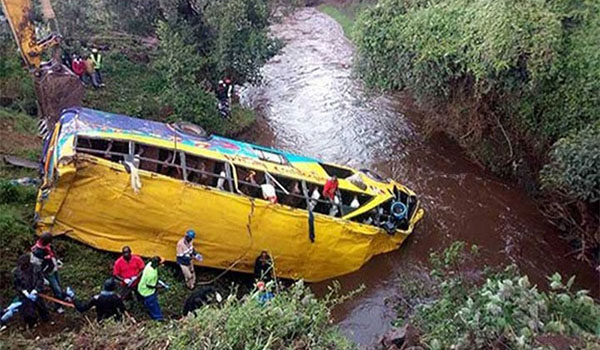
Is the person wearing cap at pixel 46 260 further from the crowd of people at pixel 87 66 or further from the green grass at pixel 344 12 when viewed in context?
the green grass at pixel 344 12

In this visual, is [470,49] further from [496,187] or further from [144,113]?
[144,113]

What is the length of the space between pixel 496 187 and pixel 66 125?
36.8 feet

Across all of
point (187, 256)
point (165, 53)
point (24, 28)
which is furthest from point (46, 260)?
point (165, 53)

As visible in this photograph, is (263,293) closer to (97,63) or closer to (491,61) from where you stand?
(491,61)

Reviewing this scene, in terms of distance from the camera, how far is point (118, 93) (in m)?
17.8

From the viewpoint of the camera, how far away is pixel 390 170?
16625 mm

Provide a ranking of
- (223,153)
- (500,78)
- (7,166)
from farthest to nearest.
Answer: (500,78) → (7,166) → (223,153)

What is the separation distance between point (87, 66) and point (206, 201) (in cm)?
1002

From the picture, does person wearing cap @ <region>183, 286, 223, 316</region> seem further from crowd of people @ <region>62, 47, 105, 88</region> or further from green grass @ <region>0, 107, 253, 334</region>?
crowd of people @ <region>62, 47, 105, 88</region>

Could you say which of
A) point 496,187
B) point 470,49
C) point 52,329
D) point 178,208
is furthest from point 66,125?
point 496,187

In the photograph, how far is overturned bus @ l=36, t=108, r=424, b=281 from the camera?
369 inches

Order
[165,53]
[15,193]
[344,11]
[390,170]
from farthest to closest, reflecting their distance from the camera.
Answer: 1. [344,11]
2. [165,53]
3. [390,170]
4. [15,193]

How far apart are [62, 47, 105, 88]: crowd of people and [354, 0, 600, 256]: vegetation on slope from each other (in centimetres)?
857

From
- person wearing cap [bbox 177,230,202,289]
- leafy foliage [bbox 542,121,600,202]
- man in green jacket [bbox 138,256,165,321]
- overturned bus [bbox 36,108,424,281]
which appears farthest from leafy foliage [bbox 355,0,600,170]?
man in green jacket [bbox 138,256,165,321]
